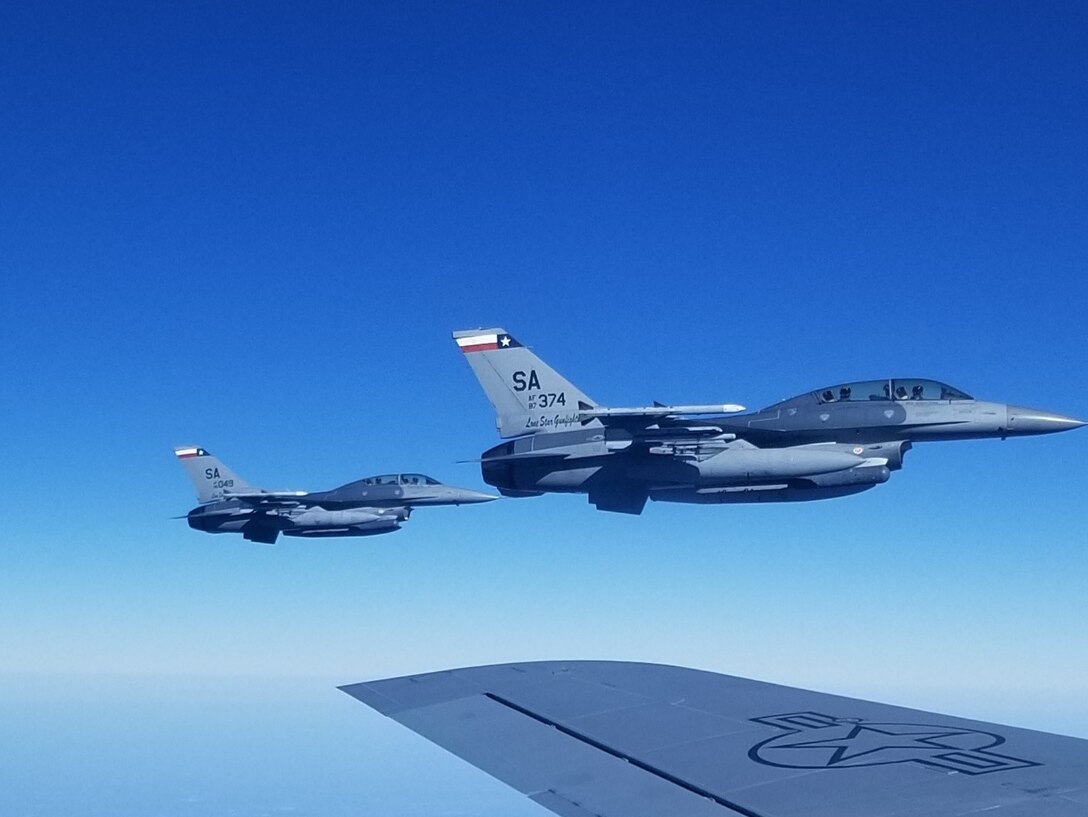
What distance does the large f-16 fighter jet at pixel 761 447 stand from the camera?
776 inches

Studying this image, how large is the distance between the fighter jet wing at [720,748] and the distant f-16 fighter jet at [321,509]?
82.1 feet

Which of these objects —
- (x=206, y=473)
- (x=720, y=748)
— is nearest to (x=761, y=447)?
(x=720, y=748)

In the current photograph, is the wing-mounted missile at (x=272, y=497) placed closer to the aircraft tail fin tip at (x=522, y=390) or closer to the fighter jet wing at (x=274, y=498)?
the fighter jet wing at (x=274, y=498)

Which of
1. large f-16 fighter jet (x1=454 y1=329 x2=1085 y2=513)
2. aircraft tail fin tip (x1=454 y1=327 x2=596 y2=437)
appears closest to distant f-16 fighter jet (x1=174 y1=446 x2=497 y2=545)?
aircraft tail fin tip (x1=454 y1=327 x2=596 y2=437)

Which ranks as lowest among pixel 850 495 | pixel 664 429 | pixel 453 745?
pixel 453 745

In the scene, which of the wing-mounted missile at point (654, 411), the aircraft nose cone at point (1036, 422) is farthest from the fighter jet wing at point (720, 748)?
the aircraft nose cone at point (1036, 422)

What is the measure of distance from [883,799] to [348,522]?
113 ft

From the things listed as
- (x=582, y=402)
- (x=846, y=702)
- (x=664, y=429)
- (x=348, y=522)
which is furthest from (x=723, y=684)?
(x=348, y=522)

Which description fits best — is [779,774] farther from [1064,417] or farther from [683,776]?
[1064,417]

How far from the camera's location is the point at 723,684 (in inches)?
411

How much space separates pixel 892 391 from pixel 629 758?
48.1 feet

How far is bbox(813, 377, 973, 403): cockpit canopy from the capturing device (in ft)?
65.4

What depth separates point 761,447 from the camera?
20.5 meters

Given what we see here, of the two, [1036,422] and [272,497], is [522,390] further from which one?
[272,497]
